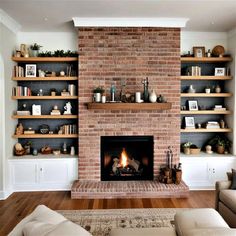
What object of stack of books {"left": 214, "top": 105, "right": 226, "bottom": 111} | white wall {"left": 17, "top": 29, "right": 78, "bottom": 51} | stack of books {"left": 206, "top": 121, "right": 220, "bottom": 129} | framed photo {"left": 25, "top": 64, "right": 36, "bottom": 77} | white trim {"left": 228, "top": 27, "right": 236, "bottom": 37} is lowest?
stack of books {"left": 206, "top": 121, "right": 220, "bottom": 129}

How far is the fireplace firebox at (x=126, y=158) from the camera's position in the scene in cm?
518

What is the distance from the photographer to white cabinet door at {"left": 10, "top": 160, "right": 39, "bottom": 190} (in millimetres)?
5152

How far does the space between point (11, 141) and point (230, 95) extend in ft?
14.1

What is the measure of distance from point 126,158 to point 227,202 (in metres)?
2.27

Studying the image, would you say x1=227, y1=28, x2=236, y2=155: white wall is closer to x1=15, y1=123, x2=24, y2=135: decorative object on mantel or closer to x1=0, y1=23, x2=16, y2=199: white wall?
x1=15, y1=123, x2=24, y2=135: decorative object on mantel

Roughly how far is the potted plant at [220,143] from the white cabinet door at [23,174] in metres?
3.52

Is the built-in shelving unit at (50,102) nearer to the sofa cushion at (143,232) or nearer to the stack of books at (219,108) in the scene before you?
the stack of books at (219,108)

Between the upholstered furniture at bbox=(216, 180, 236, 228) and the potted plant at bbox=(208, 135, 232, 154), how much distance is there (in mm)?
1834

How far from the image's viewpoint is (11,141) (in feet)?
17.3

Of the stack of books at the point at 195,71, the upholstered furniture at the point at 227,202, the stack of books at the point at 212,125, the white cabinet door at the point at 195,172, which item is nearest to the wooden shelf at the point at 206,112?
the stack of books at the point at 212,125

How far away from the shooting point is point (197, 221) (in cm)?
241

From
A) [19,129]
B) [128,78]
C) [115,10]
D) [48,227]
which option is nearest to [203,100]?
[128,78]

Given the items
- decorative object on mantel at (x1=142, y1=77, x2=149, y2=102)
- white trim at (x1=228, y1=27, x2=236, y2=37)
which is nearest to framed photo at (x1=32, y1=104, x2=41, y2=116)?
decorative object on mantel at (x1=142, y1=77, x2=149, y2=102)

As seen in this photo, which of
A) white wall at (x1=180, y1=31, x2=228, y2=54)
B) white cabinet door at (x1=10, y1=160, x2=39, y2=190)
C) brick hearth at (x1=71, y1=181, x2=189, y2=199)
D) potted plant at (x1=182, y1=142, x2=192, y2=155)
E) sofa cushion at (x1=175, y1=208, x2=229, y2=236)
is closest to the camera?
sofa cushion at (x1=175, y1=208, x2=229, y2=236)
